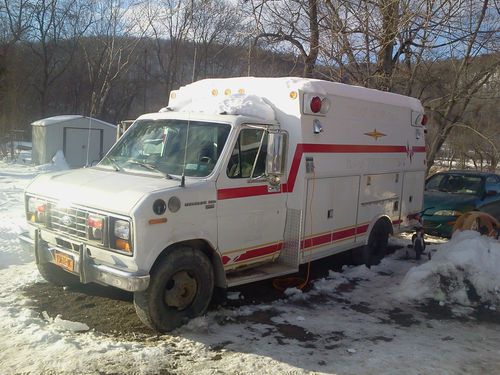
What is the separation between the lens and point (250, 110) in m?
6.12

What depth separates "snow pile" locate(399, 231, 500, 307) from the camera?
6.69 meters

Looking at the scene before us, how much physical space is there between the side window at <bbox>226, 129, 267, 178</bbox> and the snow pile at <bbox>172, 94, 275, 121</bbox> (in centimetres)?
33

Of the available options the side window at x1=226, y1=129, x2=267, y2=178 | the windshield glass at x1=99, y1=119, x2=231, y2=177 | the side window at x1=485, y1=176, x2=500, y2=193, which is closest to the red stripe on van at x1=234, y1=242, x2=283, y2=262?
the side window at x1=226, y1=129, x2=267, y2=178

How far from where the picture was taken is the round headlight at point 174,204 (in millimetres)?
4855

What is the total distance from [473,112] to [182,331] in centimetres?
1759

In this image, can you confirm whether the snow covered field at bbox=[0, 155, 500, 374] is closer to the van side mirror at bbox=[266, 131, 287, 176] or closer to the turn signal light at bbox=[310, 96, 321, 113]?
the van side mirror at bbox=[266, 131, 287, 176]

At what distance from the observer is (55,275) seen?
6.17 m

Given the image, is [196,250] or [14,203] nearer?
[196,250]

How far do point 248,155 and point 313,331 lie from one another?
2.05 metres

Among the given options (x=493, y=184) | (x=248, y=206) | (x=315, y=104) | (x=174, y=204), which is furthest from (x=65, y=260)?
(x=493, y=184)

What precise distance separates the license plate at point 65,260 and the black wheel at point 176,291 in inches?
28.4

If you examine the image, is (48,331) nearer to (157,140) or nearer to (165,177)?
(165,177)

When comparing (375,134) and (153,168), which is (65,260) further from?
(375,134)

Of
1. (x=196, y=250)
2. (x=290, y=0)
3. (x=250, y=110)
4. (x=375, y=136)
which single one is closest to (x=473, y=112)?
(x=290, y=0)
